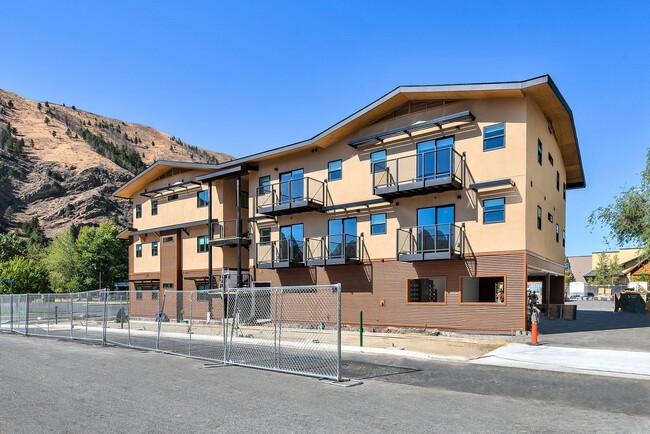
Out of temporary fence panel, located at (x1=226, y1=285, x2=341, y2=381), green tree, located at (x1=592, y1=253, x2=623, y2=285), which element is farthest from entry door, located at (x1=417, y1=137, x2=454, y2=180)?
green tree, located at (x1=592, y1=253, x2=623, y2=285)

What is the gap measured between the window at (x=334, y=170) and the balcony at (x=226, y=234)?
7.21 meters

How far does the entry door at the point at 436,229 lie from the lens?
21.4m

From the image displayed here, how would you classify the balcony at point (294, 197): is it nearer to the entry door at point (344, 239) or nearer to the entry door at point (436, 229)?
the entry door at point (344, 239)

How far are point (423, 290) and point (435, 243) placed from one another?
13.0 feet

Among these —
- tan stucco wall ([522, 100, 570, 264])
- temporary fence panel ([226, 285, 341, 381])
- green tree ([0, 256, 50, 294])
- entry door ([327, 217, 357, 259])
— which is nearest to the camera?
temporary fence panel ([226, 285, 341, 381])

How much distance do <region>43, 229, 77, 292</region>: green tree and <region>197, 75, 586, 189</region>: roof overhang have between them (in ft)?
170

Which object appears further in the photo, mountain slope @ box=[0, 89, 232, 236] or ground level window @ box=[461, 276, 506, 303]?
mountain slope @ box=[0, 89, 232, 236]

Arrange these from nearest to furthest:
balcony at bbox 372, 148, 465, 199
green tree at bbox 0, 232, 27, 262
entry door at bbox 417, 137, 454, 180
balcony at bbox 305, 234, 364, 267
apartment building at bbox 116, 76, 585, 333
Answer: apartment building at bbox 116, 76, 585, 333 < balcony at bbox 372, 148, 465, 199 < entry door at bbox 417, 137, 454, 180 < balcony at bbox 305, 234, 364, 267 < green tree at bbox 0, 232, 27, 262

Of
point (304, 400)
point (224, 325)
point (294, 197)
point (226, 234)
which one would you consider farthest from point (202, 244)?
point (304, 400)

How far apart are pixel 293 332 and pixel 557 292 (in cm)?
1996

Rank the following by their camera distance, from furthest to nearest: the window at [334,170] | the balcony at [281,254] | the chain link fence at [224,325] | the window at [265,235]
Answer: the window at [265,235] < the balcony at [281,254] < the window at [334,170] < the chain link fence at [224,325]

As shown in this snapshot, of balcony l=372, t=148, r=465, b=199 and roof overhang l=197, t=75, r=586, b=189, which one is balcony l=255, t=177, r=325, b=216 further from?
balcony l=372, t=148, r=465, b=199

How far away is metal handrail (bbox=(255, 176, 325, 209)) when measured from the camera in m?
26.9

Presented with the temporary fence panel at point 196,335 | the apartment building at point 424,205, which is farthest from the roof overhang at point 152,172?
the temporary fence panel at point 196,335
